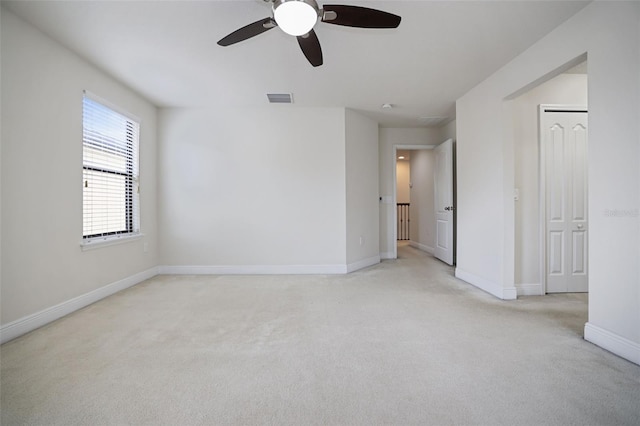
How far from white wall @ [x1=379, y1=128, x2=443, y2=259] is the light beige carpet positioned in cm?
249

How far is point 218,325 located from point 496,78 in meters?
3.81

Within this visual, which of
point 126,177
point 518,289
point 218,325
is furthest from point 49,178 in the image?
point 518,289

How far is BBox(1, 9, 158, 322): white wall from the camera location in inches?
86.2

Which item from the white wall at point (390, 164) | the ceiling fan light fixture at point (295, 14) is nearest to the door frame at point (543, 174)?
the white wall at point (390, 164)

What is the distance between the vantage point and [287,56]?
2.79 m

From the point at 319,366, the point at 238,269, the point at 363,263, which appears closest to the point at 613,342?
the point at 319,366

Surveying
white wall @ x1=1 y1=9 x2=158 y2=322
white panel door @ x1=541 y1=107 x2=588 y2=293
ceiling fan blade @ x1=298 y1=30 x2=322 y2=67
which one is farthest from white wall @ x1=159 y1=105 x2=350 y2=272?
white panel door @ x1=541 y1=107 x2=588 y2=293

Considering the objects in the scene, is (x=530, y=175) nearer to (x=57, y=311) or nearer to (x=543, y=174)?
(x=543, y=174)

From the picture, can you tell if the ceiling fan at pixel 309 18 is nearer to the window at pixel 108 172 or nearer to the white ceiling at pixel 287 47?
the white ceiling at pixel 287 47

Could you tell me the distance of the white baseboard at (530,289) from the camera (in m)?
3.21

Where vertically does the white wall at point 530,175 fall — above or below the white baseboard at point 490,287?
above

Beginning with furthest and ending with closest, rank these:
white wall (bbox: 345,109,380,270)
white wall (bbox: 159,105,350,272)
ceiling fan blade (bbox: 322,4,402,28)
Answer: white wall (bbox: 345,109,380,270) → white wall (bbox: 159,105,350,272) → ceiling fan blade (bbox: 322,4,402,28)

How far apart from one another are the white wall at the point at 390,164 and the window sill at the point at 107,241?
13.3 ft

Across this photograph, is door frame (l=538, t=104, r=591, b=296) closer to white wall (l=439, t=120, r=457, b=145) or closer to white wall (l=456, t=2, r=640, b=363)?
white wall (l=456, t=2, r=640, b=363)
